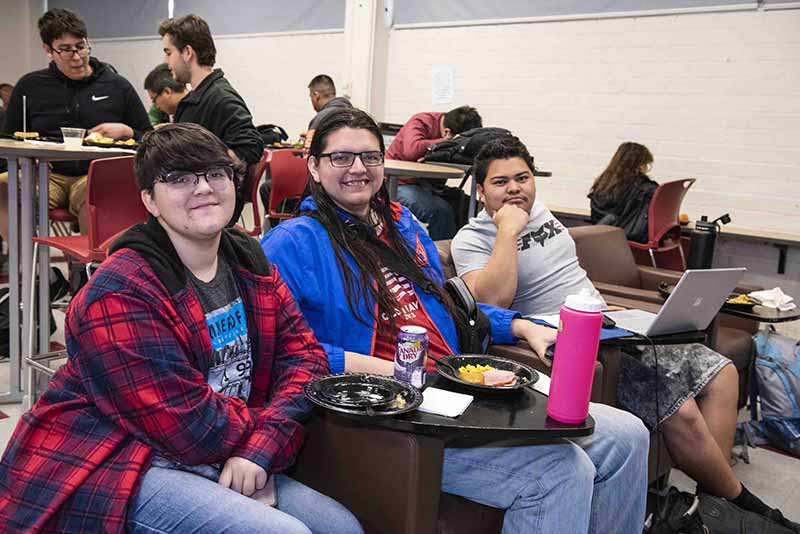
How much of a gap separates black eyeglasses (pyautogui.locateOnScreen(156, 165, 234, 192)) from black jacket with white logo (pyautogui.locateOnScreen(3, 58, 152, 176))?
7.49ft

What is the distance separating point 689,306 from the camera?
6.70ft

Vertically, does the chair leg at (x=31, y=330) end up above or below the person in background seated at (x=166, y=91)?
below

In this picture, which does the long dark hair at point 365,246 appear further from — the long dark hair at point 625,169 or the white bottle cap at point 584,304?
the long dark hair at point 625,169

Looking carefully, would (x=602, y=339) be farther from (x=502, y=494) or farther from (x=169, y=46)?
(x=169, y=46)

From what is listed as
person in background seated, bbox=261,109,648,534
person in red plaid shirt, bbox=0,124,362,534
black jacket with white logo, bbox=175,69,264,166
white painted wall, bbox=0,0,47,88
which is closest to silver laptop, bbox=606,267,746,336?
person in background seated, bbox=261,109,648,534

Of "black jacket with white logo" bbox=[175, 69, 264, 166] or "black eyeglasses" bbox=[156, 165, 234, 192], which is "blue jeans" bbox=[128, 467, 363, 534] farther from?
"black jacket with white logo" bbox=[175, 69, 264, 166]

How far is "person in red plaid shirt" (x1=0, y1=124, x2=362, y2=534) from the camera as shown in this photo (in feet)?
3.68

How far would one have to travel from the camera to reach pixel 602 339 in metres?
1.89

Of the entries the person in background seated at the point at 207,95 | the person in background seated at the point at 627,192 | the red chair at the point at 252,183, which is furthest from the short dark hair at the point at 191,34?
the person in background seated at the point at 627,192

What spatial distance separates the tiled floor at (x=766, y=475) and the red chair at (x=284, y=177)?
1789 millimetres

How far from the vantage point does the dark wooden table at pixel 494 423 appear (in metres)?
1.18

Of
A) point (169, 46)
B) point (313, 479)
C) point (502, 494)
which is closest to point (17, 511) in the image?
point (313, 479)

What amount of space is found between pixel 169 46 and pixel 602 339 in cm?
223

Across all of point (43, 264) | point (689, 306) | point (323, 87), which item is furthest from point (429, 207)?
point (689, 306)
